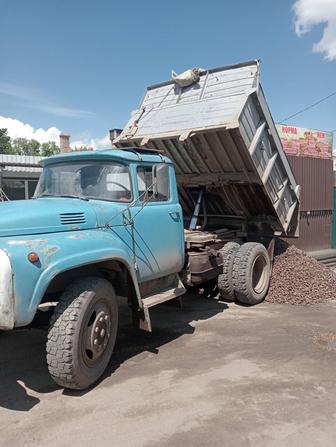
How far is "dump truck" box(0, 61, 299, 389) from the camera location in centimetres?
390

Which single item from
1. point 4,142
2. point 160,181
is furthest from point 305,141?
point 4,142

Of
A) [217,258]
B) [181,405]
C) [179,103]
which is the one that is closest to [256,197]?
[217,258]

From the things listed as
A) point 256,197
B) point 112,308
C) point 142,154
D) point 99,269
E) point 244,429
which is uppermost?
point 142,154

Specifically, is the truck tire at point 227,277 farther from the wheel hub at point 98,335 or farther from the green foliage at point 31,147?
the green foliage at point 31,147

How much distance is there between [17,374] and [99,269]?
133cm

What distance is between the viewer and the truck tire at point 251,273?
7285 millimetres

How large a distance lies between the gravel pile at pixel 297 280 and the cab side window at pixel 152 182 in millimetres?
3464

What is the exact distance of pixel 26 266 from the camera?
3.57 m

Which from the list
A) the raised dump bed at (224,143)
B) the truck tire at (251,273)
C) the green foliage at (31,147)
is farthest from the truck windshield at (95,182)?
the green foliage at (31,147)

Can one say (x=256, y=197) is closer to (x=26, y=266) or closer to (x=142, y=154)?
(x=142, y=154)

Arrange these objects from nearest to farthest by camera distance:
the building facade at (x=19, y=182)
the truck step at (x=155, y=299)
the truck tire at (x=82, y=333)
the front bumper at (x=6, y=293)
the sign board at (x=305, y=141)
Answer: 1. the front bumper at (x=6, y=293)
2. the truck tire at (x=82, y=333)
3. the truck step at (x=155, y=299)
4. the sign board at (x=305, y=141)
5. the building facade at (x=19, y=182)

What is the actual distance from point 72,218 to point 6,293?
3.62ft

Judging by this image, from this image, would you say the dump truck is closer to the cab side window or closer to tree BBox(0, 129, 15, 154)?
the cab side window

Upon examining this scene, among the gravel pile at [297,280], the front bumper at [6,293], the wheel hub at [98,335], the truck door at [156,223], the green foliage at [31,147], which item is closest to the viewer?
the front bumper at [6,293]
